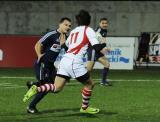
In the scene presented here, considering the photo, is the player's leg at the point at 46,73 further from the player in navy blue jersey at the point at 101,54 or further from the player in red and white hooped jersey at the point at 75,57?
the player in navy blue jersey at the point at 101,54

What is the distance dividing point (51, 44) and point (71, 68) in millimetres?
1656

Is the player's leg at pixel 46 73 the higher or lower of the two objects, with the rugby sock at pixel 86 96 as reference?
higher

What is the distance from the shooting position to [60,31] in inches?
496

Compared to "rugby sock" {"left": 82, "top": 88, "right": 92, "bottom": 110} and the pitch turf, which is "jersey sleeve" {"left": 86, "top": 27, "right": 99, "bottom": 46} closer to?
"rugby sock" {"left": 82, "top": 88, "right": 92, "bottom": 110}

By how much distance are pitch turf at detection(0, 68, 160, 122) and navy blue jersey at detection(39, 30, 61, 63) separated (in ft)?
3.51

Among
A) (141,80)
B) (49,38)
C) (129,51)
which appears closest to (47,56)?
(49,38)

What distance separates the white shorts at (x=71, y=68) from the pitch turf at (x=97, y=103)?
2.60 feet

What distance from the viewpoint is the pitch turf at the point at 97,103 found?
1145cm

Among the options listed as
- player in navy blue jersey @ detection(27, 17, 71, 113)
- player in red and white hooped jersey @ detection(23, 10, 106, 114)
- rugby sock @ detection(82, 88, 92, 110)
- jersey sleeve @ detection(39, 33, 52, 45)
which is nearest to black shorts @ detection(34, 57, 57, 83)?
player in navy blue jersey @ detection(27, 17, 71, 113)

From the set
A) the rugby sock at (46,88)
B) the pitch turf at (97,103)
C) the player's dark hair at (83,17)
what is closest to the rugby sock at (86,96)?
the pitch turf at (97,103)

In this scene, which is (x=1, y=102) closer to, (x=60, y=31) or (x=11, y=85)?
(x=60, y=31)

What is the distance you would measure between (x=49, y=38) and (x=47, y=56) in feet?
1.21

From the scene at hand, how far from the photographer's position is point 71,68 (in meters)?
11.3

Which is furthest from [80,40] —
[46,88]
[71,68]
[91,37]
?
[46,88]
